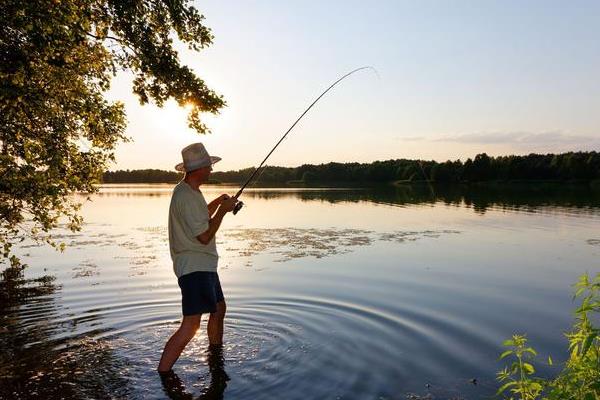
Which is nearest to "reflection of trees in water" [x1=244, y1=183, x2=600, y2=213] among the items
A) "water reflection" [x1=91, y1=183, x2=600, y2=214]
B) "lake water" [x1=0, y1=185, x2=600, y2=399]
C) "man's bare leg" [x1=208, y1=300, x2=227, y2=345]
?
"water reflection" [x1=91, y1=183, x2=600, y2=214]

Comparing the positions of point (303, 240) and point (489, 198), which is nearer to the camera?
point (303, 240)

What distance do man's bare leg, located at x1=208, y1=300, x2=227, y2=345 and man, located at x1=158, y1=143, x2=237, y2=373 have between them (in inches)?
26.7

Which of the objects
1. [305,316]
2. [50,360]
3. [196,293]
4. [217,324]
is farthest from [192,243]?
[305,316]

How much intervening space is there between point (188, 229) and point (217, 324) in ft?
5.76

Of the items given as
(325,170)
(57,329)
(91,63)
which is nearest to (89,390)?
(57,329)

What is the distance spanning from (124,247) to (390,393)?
52.1ft

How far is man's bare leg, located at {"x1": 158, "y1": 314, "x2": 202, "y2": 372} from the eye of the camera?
5.98m

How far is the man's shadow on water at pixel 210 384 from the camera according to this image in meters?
5.53

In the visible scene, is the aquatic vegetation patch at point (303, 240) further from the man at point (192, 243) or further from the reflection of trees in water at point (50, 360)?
the man at point (192, 243)

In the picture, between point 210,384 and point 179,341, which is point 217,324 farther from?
point 210,384

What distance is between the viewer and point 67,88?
8.31 m

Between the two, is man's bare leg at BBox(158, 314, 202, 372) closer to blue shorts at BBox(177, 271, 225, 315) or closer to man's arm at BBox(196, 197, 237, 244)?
blue shorts at BBox(177, 271, 225, 315)

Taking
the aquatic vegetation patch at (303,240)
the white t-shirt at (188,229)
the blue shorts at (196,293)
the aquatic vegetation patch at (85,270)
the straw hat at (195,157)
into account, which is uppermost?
the straw hat at (195,157)

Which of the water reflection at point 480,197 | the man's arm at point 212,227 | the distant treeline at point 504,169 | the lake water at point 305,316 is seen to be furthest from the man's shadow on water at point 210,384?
the distant treeline at point 504,169
